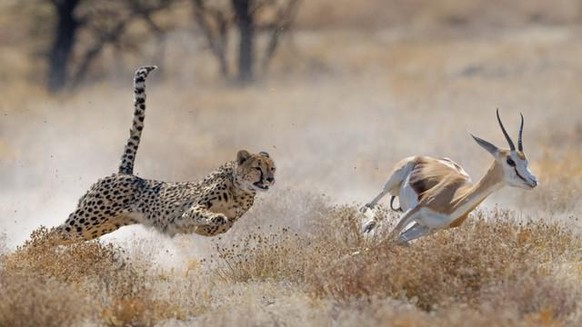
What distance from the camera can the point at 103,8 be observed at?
37562mm

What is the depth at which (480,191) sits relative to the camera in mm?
10602

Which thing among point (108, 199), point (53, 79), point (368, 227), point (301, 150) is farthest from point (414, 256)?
point (53, 79)

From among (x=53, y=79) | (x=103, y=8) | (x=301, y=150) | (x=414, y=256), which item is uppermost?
(x=103, y=8)

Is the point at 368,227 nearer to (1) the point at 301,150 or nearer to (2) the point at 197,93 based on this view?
(1) the point at 301,150

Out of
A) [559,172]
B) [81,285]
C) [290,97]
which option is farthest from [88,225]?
[290,97]

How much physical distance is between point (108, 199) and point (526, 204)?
5.50 metres

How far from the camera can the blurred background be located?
18.4m

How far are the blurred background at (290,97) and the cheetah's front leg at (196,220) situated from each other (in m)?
0.48

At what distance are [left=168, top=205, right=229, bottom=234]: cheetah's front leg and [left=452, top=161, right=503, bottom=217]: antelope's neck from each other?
1892mm

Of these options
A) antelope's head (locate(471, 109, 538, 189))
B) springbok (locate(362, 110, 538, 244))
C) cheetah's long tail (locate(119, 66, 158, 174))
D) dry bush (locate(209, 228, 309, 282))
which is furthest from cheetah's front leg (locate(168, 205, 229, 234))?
antelope's head (locate(471, 109, 538, 189))

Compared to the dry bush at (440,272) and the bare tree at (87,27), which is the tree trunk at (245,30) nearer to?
the bare tree at (87,27)

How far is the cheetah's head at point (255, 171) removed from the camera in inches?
447

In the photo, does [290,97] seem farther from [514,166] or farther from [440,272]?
[440,272]

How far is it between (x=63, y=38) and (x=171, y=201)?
25.5 metres
